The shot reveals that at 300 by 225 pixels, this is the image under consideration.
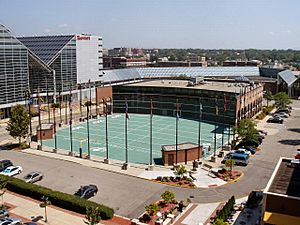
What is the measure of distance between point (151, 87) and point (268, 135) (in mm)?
25910

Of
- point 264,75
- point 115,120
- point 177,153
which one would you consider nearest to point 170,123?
point 115,120

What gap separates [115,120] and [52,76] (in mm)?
25115

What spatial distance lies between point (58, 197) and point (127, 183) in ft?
25.3

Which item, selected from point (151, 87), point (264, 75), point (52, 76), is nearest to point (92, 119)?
point (151, 87)

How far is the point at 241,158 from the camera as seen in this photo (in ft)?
131

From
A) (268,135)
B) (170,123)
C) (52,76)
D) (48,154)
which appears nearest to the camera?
(48,154)

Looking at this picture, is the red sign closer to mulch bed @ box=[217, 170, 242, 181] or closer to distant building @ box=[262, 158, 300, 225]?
mulch bed @ box=[217, 170, 242, 181]

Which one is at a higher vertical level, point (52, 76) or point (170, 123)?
point (52, 76)

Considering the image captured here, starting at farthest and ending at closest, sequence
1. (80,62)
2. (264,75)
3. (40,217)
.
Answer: (264,75) → (80,62) → (40,217)

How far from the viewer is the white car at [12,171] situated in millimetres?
35931

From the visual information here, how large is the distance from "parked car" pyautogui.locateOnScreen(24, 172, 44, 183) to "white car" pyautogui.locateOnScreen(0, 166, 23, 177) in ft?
8.49

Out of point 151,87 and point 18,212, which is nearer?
point 18,212

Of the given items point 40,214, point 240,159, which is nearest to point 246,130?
point 240,159

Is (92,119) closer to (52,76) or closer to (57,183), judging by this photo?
(52,76)
